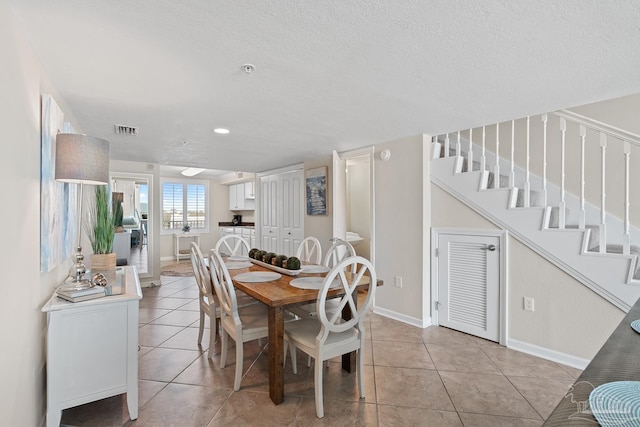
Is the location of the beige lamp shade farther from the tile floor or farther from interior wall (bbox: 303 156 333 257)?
interior wall (bbox: 303 156 333 257)

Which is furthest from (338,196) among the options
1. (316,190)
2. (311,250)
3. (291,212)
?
(291,212)

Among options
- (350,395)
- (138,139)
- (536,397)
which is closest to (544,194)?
(536,397)

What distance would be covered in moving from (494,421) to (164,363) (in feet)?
8.18

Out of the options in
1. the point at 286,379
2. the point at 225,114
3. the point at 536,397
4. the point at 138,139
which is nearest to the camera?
the point at 536,397

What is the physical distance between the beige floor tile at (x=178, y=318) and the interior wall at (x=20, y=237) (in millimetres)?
1801

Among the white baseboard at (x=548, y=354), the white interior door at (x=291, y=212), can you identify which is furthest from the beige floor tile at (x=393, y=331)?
the white interior door at (x=291, y=212)

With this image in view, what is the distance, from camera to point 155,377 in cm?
237

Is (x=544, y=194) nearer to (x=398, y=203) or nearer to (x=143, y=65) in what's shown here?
(x=398, y=203)

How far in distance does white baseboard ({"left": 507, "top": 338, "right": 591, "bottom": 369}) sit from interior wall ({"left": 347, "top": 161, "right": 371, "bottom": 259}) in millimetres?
2988

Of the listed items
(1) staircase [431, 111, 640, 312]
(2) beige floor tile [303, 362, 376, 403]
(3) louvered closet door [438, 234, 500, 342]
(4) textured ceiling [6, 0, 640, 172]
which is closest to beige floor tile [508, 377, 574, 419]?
(3) louvered closet door [438, 234, 500, 342]

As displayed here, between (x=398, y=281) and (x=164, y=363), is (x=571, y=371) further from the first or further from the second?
(x=164, y=363)

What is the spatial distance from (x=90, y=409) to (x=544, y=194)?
3883 millimetres

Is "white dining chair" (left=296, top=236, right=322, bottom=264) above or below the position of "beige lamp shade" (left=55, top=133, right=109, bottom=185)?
below

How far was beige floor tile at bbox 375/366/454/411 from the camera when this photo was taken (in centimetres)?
205
